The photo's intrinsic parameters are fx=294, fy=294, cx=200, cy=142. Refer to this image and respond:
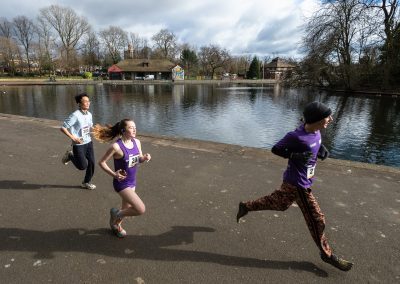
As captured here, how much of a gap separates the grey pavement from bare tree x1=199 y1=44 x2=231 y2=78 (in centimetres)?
9763

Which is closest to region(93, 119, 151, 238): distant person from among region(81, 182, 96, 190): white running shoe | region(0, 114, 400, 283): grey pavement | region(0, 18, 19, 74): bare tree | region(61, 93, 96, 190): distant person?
region(0, 114, 400, 283): grey pavement

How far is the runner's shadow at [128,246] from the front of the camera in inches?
124

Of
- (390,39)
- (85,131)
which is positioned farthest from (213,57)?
(85,131)

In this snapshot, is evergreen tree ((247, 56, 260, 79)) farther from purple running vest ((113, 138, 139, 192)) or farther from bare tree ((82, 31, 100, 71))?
purple running vest ((113, 138, 139, 192))

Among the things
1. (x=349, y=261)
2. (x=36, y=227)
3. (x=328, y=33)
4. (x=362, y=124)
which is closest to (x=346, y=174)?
(x=349, y=261)

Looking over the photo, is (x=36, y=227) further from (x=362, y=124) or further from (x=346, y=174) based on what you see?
(x=362, y=124)

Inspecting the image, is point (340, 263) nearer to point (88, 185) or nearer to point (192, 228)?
point (192, 228)

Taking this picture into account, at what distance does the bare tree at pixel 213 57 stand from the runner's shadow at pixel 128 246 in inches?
3926

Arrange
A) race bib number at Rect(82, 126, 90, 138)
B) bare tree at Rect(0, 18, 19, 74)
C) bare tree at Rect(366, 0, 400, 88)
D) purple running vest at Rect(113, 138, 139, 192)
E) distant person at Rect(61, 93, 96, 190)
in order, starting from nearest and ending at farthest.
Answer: purple running vest at Rect(113, 138, 139, 192)
distant person at Rect(61, 93, 96, 190)
race bib number at Rect(82, 126, 90, 138)
bare tree at Rect(366, 0, 400, 88)
bare tree at Rect(0, 18, 19, 74)

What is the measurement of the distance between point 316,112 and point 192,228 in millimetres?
2095

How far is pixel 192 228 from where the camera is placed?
382 cm

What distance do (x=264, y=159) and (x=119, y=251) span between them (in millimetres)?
4383

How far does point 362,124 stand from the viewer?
1831 centimetres

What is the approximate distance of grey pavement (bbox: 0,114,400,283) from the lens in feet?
9.78
